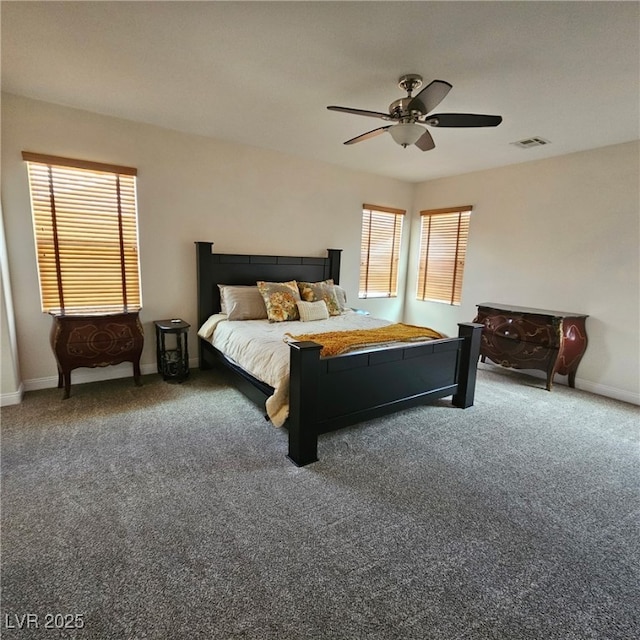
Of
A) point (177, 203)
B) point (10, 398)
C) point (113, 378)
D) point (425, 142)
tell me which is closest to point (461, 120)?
point (425, 142)

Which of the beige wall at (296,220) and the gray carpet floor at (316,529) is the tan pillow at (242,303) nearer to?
the beige wall at (296,220)

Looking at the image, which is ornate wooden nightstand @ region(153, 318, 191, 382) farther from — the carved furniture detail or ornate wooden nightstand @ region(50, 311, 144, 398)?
the carved furniture detail

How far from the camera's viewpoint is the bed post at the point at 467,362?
3.25 m

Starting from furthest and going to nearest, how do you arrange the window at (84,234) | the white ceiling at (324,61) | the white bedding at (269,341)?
1. the window at (84,234)
2. the white bedding at (269,341)
3. the white ceiling at (324,61)

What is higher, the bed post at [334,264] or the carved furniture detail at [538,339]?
the bed post at [334,264]

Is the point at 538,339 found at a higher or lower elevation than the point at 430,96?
lower

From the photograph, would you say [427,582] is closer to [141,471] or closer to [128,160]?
[141,471]

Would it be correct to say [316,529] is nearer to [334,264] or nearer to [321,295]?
[321,295]

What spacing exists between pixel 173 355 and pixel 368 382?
235 cm

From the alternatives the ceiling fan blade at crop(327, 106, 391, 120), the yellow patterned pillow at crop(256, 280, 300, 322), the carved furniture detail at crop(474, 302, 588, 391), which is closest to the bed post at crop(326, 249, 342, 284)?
the yellow patterned pillow at crop(256, 280, 300, 322)

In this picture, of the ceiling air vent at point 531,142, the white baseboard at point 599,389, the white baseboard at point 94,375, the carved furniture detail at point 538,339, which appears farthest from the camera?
the carved furniture detail at point 538,339

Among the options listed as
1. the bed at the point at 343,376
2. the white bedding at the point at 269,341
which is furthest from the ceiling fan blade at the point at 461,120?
the white bedding at the point at 269,341

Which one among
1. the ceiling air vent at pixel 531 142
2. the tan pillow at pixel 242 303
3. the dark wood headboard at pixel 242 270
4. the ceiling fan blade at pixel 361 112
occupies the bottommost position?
the tan pillow at pixel 242 303

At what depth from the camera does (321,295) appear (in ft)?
14.0
